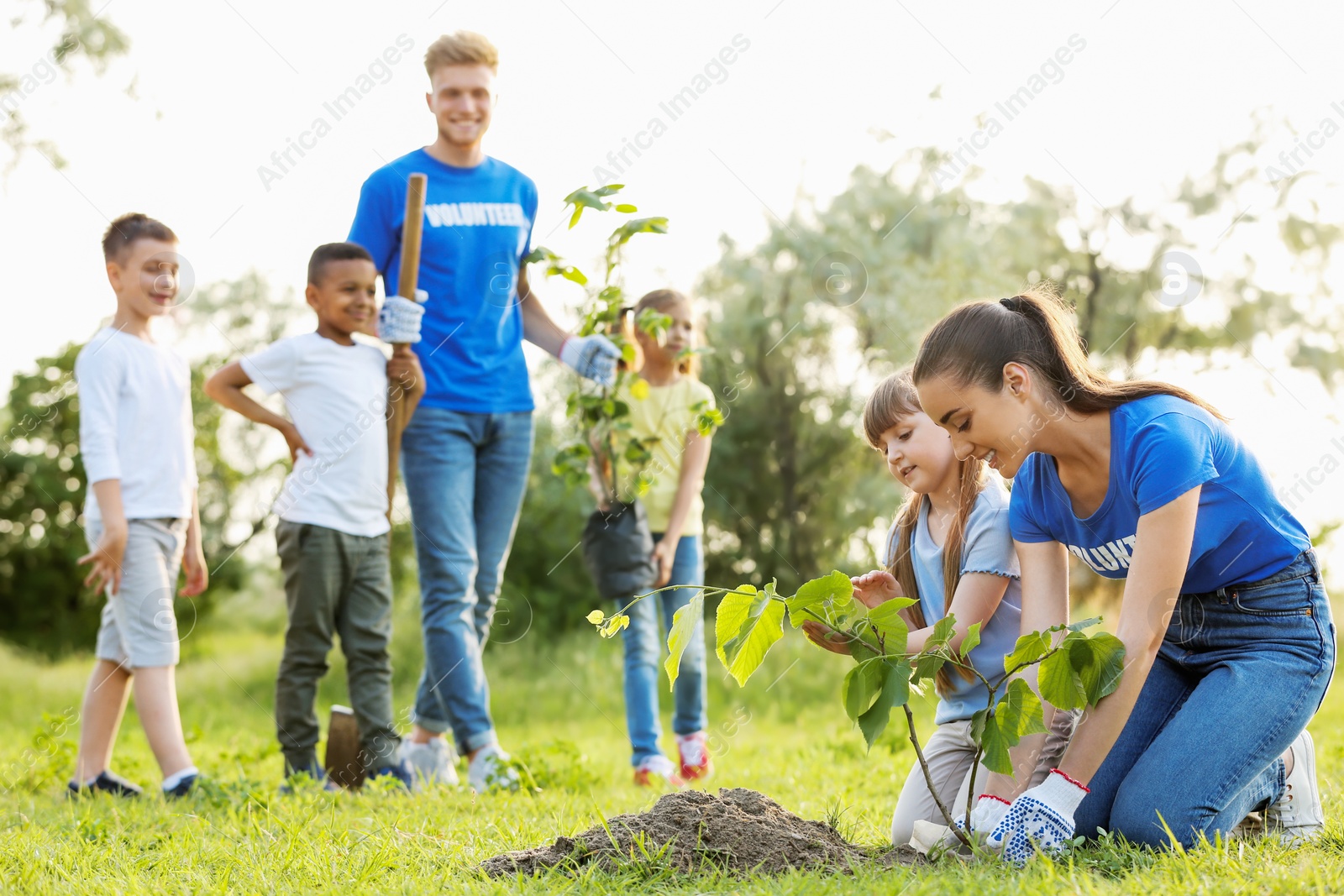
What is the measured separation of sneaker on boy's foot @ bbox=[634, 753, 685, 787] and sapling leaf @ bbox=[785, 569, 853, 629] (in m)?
1.92

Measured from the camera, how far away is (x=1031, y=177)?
29.3ft

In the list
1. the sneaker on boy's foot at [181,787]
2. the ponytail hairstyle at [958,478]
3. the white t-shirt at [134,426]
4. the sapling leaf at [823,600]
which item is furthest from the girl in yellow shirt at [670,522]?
the sapling leaf at [823,600]

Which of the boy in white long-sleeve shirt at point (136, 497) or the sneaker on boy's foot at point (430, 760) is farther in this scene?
the sneaker on boy's foot at point (430, 760)

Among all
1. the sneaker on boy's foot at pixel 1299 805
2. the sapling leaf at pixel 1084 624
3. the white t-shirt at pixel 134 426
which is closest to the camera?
the sapling leaf at pixel 1084 624

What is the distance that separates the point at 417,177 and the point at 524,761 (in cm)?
207

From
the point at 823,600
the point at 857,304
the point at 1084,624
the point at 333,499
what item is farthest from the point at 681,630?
the point at 857,304

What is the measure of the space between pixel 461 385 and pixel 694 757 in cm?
173

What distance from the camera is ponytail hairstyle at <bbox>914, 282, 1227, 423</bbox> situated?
2416mm

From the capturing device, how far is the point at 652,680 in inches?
172

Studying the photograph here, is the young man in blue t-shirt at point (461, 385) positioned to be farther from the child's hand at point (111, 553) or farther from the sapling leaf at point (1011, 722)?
Answer: the sapling leaf at point (1011, 722)

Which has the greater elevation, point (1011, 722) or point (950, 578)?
point (950, 578)

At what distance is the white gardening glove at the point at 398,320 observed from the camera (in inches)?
150

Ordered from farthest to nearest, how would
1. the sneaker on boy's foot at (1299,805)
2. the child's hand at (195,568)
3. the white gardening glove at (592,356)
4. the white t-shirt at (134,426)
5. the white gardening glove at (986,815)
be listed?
the white gardening glove at (592,356) < the child's hand at (195,568) < the white t-shirt at (134,426) < the sneaker on boy's foot at (1299,805) < the white gardening glove at (986,815)

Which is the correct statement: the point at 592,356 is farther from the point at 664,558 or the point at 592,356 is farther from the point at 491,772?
the point at 491,772
